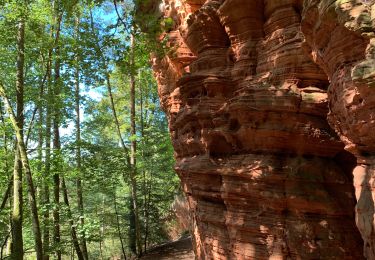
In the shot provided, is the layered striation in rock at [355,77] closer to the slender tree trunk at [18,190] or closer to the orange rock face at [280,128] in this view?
the orange rock face at [280,128]

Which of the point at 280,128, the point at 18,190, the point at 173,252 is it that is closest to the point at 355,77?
the point at 280,128

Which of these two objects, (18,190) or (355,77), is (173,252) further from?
(355,77)

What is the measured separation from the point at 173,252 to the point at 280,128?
12.4 metres

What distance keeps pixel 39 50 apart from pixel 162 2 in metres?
5.28

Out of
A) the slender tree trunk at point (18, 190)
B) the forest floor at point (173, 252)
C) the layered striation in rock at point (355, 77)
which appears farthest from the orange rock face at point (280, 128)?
the forest floor at point (173, 252)

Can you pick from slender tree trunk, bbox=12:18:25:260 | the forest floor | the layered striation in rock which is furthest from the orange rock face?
the forest floor

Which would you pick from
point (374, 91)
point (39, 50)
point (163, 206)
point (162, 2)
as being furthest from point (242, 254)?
point (163, 206)

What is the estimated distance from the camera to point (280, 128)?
7.55m

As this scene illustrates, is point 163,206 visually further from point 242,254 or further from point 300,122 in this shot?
point 300,122

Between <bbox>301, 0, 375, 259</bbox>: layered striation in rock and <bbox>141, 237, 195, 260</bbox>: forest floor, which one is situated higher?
<bbox>301, 0, 375, 259</bbox>: layered striation in rock

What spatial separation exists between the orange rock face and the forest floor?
7.25m

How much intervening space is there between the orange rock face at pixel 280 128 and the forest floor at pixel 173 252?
286 inches

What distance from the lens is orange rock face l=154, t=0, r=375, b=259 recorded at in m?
5.04

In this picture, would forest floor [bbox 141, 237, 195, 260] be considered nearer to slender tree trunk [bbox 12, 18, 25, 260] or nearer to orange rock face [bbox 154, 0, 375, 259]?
orange rock face [bbox 154, 0, 375, 259]
